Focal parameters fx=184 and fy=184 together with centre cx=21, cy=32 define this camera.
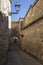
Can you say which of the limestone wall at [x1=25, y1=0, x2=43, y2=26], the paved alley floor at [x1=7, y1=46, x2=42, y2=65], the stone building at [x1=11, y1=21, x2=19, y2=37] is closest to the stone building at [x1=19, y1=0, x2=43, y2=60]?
the limestone wall at [x1=25, y1=0, x2=43, y2=26]

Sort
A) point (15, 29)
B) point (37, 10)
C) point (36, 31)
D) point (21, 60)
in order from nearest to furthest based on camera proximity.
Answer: point (36, 31)
point (21, 60)
point (37, 10)
point (15, 29)

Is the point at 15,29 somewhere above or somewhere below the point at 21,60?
above

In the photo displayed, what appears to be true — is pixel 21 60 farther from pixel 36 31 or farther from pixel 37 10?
pixel 37 10

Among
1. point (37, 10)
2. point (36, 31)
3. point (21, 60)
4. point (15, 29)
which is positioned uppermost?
point (15, 29)

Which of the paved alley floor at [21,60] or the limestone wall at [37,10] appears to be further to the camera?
the limestone wall at [37,10]

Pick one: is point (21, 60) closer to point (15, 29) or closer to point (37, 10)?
point (37, 10)

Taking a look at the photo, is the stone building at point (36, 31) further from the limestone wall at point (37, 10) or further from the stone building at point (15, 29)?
the stone building at point (15, 29)

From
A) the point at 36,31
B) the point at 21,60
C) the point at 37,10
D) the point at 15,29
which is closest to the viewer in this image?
the point at 36,31

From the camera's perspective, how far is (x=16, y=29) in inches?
1223

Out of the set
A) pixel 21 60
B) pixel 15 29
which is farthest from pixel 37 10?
pixel 15 29

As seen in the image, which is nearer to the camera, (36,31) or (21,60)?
(36,31)

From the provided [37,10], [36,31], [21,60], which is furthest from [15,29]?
[36,31]

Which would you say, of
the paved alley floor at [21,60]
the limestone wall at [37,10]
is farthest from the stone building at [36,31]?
the paved alley floor at [21,60]

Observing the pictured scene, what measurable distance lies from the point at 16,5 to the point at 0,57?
4.28 meters
